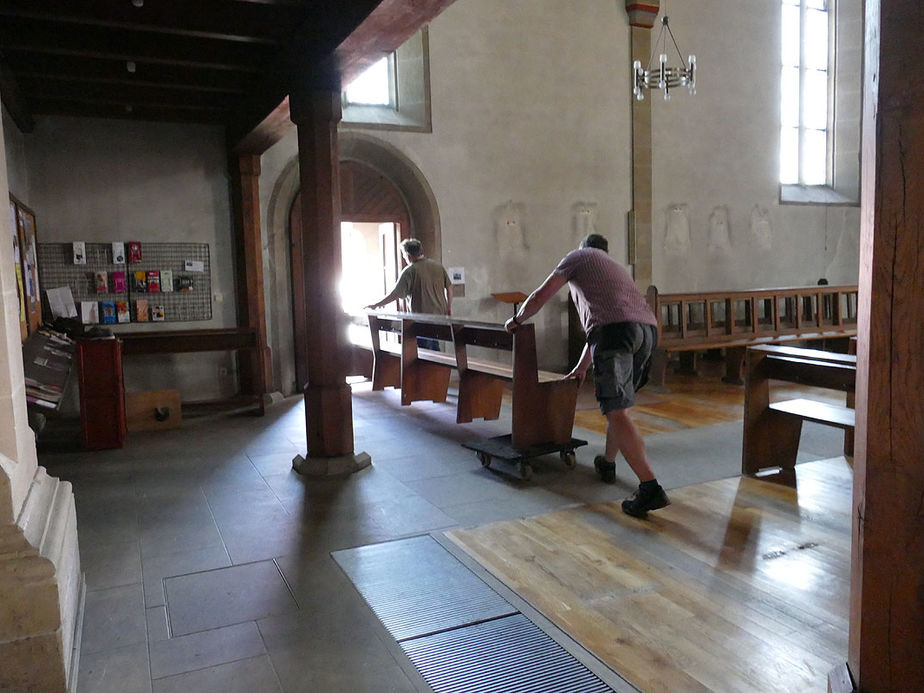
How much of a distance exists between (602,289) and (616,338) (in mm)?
270

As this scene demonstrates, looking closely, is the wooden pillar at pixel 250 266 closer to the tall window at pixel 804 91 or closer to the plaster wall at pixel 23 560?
the plaster wall at pixel 23 560

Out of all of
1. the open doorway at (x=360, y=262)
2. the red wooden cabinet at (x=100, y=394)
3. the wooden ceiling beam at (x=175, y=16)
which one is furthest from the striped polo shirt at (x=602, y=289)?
the open doorway at (x=360, y=262)

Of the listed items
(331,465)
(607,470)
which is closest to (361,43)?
(331,465)

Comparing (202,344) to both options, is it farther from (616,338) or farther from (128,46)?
(616,338)

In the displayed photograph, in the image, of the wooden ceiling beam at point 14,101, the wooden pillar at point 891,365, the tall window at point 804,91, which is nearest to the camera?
the wooden pillar at point 891,365

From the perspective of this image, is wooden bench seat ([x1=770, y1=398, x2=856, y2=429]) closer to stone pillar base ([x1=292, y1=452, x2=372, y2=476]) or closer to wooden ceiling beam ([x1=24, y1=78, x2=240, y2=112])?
stone pillar base ([x1=292, y1=452, x2=372, y2=476])

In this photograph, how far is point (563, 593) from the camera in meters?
3.06

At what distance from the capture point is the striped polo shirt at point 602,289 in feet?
13.2

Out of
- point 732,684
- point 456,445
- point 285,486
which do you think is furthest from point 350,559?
point 456,445

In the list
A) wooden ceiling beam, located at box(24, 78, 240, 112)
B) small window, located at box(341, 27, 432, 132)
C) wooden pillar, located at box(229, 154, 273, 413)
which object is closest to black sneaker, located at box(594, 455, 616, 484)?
wooden pillar, located at box(229, 154, 273, 413)

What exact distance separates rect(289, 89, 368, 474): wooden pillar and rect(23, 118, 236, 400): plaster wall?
3076 millimetres

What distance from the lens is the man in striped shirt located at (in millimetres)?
3955

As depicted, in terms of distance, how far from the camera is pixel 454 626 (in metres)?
2.82

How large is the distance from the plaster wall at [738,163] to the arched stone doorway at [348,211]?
11.2 ft
